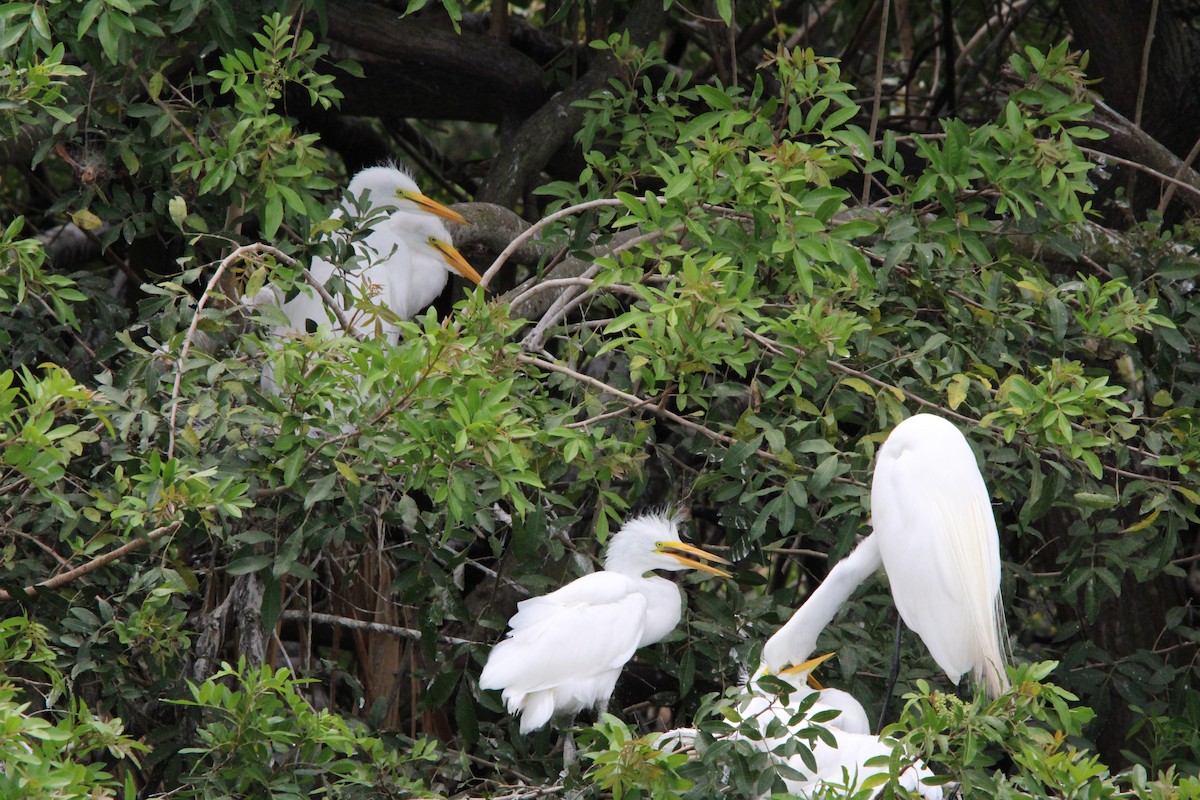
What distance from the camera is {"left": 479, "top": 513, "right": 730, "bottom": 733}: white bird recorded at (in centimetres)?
291

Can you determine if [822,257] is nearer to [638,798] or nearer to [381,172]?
[638,798]

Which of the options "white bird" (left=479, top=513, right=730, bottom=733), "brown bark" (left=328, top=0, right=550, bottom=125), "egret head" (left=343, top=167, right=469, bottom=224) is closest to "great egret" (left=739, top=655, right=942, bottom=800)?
"white bird" (left=479, top=513, right=730, bottom=733)

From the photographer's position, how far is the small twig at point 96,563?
2346 millimetres

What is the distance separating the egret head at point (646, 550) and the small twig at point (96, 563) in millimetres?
1104

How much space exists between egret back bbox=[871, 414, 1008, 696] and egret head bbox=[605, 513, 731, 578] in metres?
0.52

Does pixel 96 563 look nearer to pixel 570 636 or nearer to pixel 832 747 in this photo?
pixel 570 636

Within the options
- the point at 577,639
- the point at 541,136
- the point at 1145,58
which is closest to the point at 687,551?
the point at 577,639

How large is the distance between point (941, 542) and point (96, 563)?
1604mm

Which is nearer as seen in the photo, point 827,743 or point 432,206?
point 827,743

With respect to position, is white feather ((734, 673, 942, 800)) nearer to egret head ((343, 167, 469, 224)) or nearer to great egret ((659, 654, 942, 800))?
great egret ((659, 654, 942, 800))

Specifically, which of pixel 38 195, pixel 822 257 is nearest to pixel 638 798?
pixel 822 257

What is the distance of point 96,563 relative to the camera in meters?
2.40

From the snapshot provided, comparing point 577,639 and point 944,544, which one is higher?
point 944,544

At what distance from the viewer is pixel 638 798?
2270 millimetres
